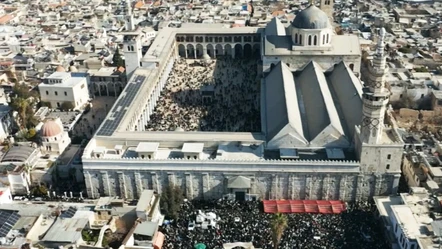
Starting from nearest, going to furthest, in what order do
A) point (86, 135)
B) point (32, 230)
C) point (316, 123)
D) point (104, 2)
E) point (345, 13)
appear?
point (32, 230)
point (316, 123)
point (86, 135)
point (345, 13)
point (104, 2)

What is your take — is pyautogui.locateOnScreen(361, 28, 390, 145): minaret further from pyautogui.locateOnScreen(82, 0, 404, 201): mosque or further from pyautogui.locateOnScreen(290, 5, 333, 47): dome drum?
pyautogui.locateOnScreen(290, 5, 333, 47): dome drum

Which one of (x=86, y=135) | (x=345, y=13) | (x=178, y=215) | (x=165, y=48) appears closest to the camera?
(x=178, y=215)

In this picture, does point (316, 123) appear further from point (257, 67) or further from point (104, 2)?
point (104, 2)

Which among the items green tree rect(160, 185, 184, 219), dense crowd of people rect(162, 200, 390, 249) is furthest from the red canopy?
green tree rect(160, 185, 184, 219)

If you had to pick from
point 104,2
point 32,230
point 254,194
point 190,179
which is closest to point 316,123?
point 254,194

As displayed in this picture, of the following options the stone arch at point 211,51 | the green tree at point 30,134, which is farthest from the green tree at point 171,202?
the stone arch at point 211,51

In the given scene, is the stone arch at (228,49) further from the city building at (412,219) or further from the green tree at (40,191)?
the city building at (412,219)
